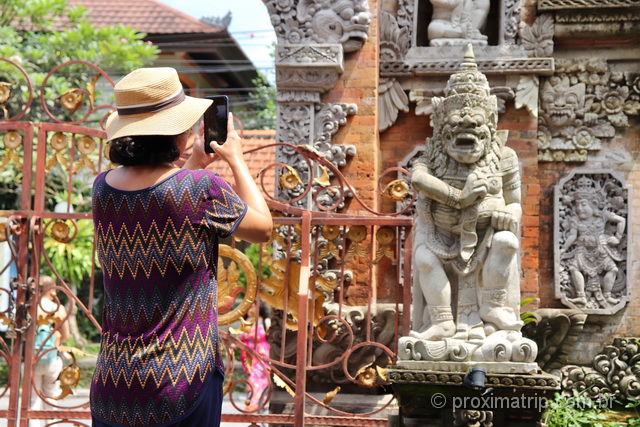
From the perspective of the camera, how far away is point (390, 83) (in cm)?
784

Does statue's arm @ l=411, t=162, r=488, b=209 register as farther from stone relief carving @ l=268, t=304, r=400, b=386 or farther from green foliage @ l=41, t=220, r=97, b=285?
green foliage @ l=41, t=220, r=97, b=285

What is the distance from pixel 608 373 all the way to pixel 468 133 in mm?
3186

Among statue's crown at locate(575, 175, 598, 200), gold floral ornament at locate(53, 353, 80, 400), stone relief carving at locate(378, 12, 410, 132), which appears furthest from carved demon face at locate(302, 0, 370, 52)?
gold floral ornament at locate(53, 353, 80, 400)

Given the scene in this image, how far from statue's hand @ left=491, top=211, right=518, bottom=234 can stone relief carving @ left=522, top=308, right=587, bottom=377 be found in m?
2.43

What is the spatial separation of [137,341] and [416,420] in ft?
8.35

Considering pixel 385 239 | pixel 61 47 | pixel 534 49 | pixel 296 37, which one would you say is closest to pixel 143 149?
pixel 385 239

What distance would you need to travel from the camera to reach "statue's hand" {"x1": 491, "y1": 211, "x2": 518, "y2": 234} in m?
5.14

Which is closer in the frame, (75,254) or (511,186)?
(511,186)

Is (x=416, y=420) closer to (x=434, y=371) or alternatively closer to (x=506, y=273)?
(x=434, y=371)

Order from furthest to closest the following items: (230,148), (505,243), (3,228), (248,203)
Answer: (3,228), (505,243), (230,148), (248,203)

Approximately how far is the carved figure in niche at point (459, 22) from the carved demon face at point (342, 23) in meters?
0.72

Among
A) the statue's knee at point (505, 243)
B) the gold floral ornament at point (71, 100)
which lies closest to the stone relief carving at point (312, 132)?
the gold floral ornament at point (71, 100)

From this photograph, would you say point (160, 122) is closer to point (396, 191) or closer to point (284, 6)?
point (396, 191)

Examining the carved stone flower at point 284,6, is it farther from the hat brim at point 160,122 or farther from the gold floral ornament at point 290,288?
the hat brim at point 160,122
